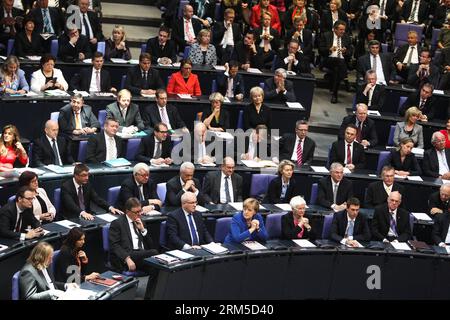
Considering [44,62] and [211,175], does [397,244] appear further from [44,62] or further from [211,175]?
[44,62]

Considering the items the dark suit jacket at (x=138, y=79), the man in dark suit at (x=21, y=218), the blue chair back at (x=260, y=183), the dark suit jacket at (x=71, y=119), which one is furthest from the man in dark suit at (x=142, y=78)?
the man in dark suit at (x=21, y=218)

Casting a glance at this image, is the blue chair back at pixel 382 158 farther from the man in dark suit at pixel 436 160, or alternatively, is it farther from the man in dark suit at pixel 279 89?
the man in dark suit at pixel 279 89

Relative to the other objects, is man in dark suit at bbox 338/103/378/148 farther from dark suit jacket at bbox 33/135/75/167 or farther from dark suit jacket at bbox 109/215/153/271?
dark suit jacket at bbox 109/215/153/271

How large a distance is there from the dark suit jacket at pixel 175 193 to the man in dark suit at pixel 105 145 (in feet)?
3.09

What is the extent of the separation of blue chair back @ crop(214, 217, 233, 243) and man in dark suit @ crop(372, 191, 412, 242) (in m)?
1.66

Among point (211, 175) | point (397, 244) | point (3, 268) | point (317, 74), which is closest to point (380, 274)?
point (397, 244)

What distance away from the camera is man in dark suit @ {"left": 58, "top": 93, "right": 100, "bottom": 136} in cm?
1195

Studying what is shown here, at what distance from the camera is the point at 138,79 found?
13.4 m

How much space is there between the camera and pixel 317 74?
16016 mm

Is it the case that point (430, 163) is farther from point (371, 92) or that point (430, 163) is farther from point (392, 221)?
point (371, 92)

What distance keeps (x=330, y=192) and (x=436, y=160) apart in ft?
5.50

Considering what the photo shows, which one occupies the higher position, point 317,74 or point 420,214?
point 317,74

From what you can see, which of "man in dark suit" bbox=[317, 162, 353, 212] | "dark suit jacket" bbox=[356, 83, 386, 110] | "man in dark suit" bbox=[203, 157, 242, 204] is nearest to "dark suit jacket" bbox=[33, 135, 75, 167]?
"man in dark suit" bbox=[203, 157, 242, 204]
